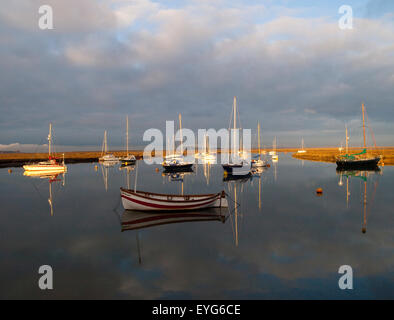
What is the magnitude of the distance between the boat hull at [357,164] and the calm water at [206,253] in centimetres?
4098

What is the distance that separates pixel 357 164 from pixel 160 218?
63713 millimetres

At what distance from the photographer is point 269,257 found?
14102mm

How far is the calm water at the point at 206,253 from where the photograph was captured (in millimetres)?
10797

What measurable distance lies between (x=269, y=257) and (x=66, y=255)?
41.1ft

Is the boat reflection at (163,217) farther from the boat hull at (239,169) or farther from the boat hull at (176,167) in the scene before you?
the boat hull at (176,167)

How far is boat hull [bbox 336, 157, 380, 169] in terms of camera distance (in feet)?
208

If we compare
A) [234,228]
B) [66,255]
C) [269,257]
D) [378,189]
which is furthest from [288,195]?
[66,255]

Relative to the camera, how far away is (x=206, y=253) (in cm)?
1469

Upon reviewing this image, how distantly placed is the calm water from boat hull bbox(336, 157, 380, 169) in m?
41.0
